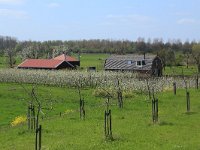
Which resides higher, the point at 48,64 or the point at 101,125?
the point at 48,64

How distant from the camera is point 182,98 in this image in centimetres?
3978

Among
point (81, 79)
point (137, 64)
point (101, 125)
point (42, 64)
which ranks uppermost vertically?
point (42, 64)

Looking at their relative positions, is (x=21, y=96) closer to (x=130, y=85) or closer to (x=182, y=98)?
(x=130, y=85)

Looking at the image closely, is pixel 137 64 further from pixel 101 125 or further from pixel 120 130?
pixel 120 130

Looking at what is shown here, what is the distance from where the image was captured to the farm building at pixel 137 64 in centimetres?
8181

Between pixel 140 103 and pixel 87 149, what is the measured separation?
19962mm

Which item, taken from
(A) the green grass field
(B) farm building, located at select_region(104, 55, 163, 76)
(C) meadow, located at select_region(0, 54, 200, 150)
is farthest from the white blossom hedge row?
(A) the green grass field

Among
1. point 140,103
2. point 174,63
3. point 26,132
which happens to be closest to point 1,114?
point 26,132

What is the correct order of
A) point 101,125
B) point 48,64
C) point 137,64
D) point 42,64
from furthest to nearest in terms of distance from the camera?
point 42,64 < point 48,64 < point 137,64 < point 101,125

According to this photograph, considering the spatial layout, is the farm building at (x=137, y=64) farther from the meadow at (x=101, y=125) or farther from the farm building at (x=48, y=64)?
the meadow at (x=101, y=125)

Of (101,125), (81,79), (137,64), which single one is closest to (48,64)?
(137,64)

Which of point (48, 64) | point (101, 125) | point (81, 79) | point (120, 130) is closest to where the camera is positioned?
point (120, 130)

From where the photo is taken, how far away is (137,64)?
8281 centimetres

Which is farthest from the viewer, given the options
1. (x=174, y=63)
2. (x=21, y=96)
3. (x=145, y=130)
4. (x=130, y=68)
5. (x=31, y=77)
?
(x=174, y=63)
